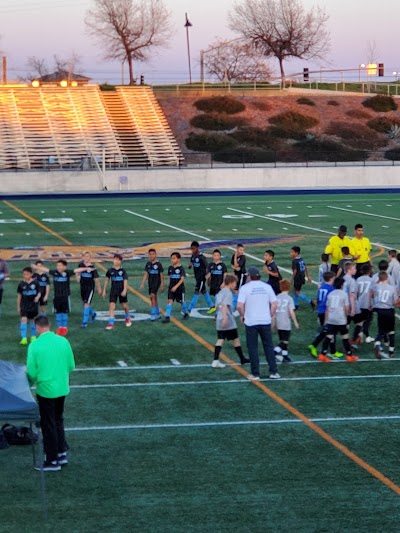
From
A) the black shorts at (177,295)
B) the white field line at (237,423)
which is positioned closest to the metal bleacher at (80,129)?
the black shorts at (177,295)

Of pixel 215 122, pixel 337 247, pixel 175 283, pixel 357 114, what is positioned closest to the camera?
pixel 175 283

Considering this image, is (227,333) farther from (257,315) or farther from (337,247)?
(337,247)

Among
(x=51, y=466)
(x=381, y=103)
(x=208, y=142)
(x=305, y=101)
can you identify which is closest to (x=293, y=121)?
(x=305, y=101)

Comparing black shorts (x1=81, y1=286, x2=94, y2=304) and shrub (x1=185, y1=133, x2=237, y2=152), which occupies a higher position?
shrub (x1=185, y1=133, x2=237, y2=152)

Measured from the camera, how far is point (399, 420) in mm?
13609

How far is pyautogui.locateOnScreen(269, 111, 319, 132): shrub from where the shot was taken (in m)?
79.2

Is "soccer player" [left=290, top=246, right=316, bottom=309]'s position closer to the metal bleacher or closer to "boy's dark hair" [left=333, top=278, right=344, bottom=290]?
"boy's dark hair" [left=333, top=278, right=344, bottom=290]

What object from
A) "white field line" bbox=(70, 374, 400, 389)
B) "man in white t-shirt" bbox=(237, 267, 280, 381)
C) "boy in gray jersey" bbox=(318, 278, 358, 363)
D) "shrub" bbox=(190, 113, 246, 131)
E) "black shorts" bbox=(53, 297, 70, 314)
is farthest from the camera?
"shrub" bbox=(190, 113, 246, 131)

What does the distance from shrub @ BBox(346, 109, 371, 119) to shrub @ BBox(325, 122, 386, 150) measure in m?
2.04

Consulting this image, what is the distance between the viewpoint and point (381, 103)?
8556cm

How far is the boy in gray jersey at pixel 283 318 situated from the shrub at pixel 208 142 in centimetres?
5781

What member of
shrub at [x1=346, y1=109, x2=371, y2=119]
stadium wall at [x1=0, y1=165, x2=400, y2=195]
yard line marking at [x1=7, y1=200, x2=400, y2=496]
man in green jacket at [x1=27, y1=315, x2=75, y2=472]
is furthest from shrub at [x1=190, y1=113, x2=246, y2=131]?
man in green jacket at [x1=27, y1=315, x2=75, y2=472]

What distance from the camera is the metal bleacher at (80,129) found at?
6488 cm

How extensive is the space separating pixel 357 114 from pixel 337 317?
68285 mm
